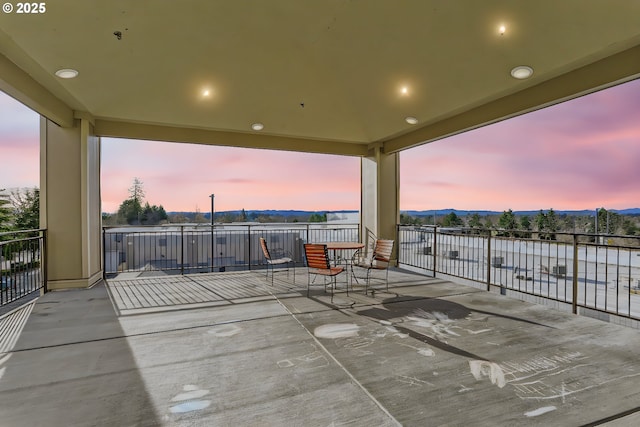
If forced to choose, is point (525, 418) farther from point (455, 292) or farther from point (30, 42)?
point (30, 42)

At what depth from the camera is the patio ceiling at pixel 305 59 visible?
3.04m

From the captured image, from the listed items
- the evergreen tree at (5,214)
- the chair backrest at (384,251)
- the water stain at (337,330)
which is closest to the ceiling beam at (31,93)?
the water stain at (337,330)

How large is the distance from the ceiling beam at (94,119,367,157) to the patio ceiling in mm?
31

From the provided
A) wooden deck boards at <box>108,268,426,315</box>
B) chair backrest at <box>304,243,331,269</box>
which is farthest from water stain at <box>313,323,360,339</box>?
wooden deck boards at <box>108,268,426,315</box>

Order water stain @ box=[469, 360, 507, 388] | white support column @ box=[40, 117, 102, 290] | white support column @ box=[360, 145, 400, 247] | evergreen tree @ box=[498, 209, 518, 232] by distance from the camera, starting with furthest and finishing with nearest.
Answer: evergreen tree @ box=[498, 209, 518, 232] → white support column @ box=[360, 145, 400, 247] → white support column @ box=[40, 117, 102, 290] → water stain @ box=[469, 360, 507, 388]

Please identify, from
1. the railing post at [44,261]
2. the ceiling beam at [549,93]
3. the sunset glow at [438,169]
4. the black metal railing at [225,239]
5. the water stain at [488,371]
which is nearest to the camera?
the water stain at [488,371]

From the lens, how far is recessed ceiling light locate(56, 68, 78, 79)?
3693 millimetres

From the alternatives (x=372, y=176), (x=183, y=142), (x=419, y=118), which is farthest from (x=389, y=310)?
(x=183, y=142)

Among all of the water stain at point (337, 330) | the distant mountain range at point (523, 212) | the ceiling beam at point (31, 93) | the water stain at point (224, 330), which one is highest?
the ceiling beam at point (31, 93)

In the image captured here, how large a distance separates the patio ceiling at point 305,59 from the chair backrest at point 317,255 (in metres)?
2.70

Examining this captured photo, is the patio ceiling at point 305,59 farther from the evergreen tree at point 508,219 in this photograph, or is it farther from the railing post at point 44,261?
the evergreen tree at point 508,219

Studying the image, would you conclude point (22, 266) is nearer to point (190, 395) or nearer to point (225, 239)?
point (190, 395)

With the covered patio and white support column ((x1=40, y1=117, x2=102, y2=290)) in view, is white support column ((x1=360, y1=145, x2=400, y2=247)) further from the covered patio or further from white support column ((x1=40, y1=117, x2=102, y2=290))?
white support column ((x1=40, y1=117, x2=102, y2=290))

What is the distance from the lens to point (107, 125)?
18.2 ft
